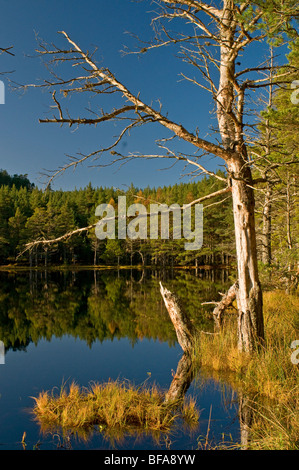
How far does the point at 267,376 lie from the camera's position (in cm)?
508

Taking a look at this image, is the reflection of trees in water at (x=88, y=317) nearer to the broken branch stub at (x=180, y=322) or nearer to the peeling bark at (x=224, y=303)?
the peeling bark at (x=224, y=303)

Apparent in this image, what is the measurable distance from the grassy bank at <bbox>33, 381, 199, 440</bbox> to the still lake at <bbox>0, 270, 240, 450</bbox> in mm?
170

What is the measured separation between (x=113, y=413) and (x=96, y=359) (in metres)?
4.46

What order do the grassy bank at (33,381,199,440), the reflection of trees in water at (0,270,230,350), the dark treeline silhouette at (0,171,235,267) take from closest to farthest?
1. the grassy bank at (33,381,199,440)
2. the reflection of trees in water at (0,270,230,350)
3. the dark treeline silhouette at (0,171,235,267)

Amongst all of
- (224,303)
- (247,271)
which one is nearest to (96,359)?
(224,303)

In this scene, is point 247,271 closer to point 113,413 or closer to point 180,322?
point 180,322

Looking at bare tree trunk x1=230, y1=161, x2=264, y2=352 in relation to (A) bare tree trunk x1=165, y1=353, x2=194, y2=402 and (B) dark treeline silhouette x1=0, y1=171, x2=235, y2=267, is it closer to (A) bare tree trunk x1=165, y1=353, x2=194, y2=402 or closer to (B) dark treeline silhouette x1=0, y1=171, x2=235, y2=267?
(A) bare tree trunk x1=165, y1=353, x2=194, y2=402

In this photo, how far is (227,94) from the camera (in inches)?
236

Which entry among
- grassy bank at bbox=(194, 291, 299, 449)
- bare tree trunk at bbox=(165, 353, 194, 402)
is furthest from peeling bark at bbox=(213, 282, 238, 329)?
bare tree trunk at bbox=(165, 353, 194, 402)

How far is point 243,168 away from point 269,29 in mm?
2038

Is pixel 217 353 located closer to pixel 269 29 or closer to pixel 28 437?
pixel 28 437

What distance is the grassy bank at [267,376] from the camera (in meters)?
3.50

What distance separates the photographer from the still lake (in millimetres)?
4191

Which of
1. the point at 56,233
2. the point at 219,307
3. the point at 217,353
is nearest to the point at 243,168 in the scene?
the point at 217,353
